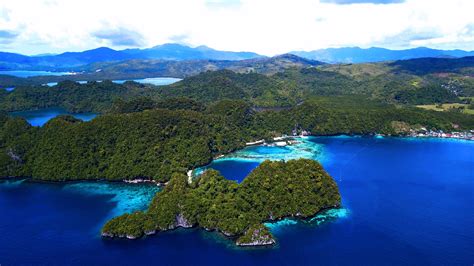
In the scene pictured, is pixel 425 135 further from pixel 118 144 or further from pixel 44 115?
pixel 44 115

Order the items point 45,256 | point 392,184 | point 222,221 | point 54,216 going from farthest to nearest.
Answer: point 392,184, point 54,216, point 222,221, point 45,256

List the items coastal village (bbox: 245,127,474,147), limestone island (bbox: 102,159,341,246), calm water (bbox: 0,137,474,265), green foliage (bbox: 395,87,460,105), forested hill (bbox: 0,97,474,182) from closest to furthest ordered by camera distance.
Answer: calm water (bbox: 0,137,474,265) → limestone island (bbox: 102,159,341,246) → forested hill (bbox: 0,97,474,182) → coastal village (bbox: 245,127,474,147) → green foliage (bbox: 395,87,460,105)

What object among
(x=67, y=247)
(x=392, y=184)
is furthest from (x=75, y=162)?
(x=392, y=184)

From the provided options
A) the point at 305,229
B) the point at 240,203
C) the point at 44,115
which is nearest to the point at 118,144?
the point at 240,203

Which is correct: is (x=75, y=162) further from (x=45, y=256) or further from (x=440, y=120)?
(x=440, y=120)

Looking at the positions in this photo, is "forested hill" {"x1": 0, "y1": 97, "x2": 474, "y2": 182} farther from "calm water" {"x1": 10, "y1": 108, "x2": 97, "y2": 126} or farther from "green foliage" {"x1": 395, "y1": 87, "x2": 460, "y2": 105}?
"green foliage" {"x1": 395, "y1": 87, "x2": 460, "y2": 105}

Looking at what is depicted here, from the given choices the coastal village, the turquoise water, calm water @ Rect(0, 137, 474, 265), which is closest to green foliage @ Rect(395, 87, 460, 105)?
the coastal village
